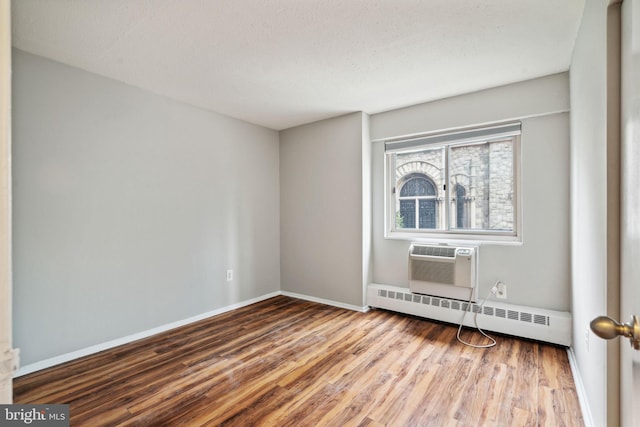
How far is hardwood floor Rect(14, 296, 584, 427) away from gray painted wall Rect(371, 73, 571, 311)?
1.72 feet

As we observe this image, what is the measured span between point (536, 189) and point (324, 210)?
7.01ft

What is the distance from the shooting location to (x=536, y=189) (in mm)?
2668

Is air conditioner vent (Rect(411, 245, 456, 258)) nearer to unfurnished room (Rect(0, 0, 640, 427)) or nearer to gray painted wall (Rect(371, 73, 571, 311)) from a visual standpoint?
unfurnished room (Rect(0, 0, 640, 427))

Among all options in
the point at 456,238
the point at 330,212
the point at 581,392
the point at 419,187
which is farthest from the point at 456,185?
the point at 581,392

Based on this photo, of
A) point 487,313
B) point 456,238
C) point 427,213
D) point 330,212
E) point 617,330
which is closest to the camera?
point 617,330

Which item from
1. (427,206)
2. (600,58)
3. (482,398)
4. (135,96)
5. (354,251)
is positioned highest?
(135,96)

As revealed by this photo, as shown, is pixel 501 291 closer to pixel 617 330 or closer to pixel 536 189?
pixel 536 189

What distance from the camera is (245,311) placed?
349 centimetres

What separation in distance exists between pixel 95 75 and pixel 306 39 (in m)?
1.78

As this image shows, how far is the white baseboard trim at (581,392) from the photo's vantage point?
1626mm

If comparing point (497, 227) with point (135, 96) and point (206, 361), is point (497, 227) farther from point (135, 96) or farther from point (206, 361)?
point (135, 96)

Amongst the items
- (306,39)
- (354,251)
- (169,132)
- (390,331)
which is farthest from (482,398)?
(169,132)

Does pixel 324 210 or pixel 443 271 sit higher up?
pixel 324 210

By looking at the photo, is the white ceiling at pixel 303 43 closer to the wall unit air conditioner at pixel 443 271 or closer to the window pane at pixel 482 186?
the window pane at pixel 482 186
